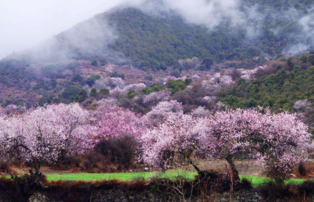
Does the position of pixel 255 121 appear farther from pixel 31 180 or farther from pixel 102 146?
pixel 102 146

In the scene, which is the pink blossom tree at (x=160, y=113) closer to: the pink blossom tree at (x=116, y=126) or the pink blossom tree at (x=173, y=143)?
the pink blossom tree at (x=116, y=126)

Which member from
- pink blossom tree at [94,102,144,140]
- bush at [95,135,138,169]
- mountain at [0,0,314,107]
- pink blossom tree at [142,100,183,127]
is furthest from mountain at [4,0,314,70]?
bush at [95,135,138,169]

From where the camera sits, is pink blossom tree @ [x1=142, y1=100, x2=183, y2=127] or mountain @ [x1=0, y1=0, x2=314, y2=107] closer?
pink blossom tree @ [x1=142, y1=100, x2=183, y2=127]

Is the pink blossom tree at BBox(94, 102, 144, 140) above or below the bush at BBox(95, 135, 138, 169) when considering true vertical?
above

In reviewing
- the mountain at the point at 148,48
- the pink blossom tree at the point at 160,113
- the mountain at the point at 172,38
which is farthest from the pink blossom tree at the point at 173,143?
the mountain at the point at 172,38

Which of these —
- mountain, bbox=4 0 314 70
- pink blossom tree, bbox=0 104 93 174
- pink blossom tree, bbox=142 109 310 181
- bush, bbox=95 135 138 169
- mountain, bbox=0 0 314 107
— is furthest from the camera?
mountain, bbox=4 0 314 70

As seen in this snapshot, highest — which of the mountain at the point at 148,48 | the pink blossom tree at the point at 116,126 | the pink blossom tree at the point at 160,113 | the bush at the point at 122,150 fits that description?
the mountain at the point at 148,48

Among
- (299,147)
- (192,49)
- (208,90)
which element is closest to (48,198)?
(299,147)

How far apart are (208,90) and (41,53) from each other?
78.8m

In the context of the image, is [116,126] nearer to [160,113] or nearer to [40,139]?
[40,139]

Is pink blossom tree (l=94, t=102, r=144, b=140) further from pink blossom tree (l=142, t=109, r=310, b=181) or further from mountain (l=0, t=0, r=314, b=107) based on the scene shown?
mountain (l=0, t=0, r=314, b=107)

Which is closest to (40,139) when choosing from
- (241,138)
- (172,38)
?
(241,138)

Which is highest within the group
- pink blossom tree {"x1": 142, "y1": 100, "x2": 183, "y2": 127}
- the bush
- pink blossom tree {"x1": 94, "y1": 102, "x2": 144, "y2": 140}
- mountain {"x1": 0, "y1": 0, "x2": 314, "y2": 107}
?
mountain {"x1": 0, "y1": 0, "x2": 314, "y2": 107}

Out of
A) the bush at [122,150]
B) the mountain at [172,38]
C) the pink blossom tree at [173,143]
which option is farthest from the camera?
the mountain at [172,38]
